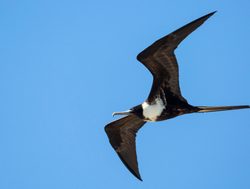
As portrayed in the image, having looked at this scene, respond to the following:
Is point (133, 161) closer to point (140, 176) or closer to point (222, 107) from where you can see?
point (140, 176)

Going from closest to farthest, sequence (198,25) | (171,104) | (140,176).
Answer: (198,25) → (171,104) → (140,176)

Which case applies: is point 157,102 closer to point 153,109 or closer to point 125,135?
point 153,109

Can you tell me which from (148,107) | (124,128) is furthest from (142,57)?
(124,128)

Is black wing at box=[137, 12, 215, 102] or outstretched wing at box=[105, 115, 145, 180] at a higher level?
black wing at box=[137, 12, 215, 102]

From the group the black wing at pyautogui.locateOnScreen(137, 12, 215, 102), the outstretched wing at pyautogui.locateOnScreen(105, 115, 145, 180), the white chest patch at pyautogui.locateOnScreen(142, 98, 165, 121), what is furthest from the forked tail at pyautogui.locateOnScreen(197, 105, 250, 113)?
the outstretched wing at pyautogui.locateOnScreen(105, 115, 145, 180)

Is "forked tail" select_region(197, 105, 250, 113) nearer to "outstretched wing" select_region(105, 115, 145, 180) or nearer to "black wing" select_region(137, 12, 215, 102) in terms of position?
"black wing" select_region(137, 12, 215, 102)

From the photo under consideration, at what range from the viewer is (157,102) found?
23.3 ft

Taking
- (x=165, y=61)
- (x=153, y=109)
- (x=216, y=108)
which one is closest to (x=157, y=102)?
(x=153, y=109)

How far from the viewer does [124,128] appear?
7844 mm

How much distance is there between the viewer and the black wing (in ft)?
20.9

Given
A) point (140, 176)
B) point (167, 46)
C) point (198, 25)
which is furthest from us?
point (140, 176)

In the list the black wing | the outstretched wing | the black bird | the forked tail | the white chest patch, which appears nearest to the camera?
the forked tail

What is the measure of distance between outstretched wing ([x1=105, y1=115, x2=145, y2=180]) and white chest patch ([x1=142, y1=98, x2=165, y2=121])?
593 mm

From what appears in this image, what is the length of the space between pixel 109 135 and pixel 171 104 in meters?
1.32
